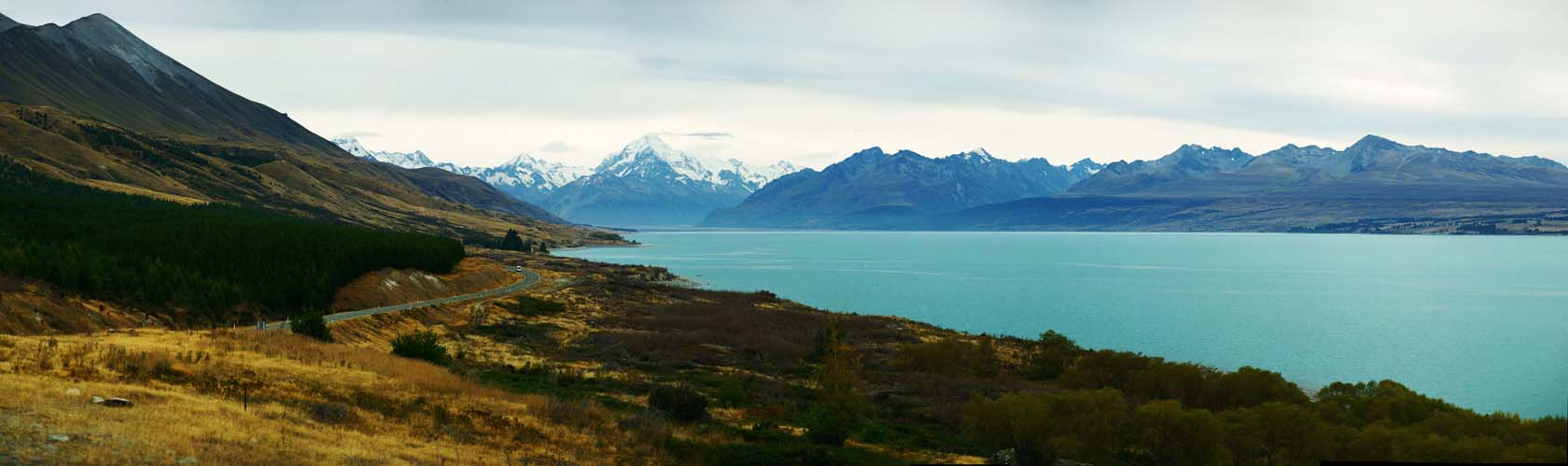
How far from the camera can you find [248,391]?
102 feet

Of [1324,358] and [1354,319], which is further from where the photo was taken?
[1354,319]

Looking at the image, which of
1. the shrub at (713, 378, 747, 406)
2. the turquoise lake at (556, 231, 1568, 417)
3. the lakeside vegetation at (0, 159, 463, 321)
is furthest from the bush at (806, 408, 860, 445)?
the lakeside vegetation at (0, 159, 463, 321)

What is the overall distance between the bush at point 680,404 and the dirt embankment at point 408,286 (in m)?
44.9

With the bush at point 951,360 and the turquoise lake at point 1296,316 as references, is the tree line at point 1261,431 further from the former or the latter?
the turquoise lake at point 1296,316

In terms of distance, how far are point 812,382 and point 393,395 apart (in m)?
26.3

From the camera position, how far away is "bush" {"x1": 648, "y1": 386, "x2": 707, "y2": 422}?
37781 millimetres

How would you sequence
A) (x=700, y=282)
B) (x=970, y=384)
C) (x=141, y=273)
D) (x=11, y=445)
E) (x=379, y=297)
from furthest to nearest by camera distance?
(x=700, y=282) → (x=379, y=297) → (x=141, y=273) → (x=970, y=384) → (x=11, y=445)

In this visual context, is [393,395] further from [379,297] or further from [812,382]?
[379,297]

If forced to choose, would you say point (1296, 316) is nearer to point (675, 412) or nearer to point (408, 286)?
point (408, 286)

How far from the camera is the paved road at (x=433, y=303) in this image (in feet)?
214

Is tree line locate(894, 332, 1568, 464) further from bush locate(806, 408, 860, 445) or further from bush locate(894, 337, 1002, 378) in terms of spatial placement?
bush locate(894, 337, 1002, 378)

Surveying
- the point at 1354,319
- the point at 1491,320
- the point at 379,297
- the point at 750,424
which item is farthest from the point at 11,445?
the point at 1491,320

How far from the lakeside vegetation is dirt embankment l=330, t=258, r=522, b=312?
4.07 ft

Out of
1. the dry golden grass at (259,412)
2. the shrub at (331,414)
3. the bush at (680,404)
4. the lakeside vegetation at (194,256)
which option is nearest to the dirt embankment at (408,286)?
the lakeside vegetation at (194,256)
